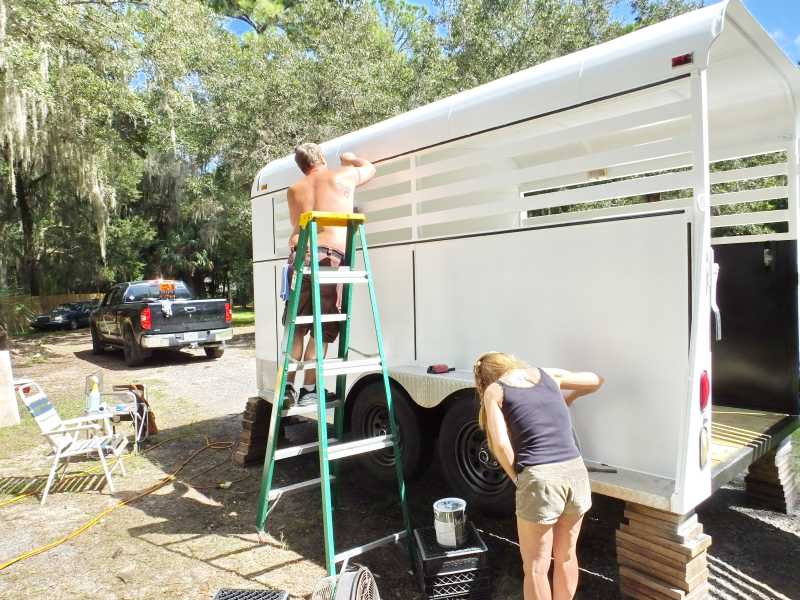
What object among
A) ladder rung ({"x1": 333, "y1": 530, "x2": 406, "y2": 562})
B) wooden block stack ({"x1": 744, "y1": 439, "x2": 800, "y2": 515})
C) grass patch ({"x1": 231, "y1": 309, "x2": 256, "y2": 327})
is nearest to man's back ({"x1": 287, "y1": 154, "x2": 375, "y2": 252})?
ladder rung ({"x1": 333, "y1": 530, "x2": 406, "y2": 562})

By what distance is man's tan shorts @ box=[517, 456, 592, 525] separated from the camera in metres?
2.54

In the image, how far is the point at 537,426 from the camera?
104 inches

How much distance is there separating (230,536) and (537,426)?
247cm

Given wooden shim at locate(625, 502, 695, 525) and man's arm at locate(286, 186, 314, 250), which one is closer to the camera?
wooden shim at locate(625, 502, 695, 525)

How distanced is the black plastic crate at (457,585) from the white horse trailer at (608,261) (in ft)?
1.63

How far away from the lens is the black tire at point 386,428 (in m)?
3.98

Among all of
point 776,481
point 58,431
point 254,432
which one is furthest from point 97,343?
point 776,481

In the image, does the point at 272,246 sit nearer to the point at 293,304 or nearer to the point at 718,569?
the point at 293,304

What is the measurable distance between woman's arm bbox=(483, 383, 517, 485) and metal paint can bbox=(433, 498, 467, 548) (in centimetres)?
64

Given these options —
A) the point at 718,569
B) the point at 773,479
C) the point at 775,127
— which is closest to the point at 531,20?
the point at 775,127

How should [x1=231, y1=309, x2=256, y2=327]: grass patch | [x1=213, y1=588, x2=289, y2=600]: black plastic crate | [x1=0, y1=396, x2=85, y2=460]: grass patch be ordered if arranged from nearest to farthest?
[x1=213, y1=588, x2=289, y2=600]: black plastic crate, [x1=0, y1=396, x2=85, y2=460]: grass patch, [x1=231, y1=309, x2=256, y2=327]: grass patch

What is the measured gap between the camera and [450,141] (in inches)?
149

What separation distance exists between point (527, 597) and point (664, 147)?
2242mm

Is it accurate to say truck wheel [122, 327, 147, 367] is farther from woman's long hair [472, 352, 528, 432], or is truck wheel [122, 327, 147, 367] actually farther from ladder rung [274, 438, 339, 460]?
woman's long hair [472, 352, 528, 432]
